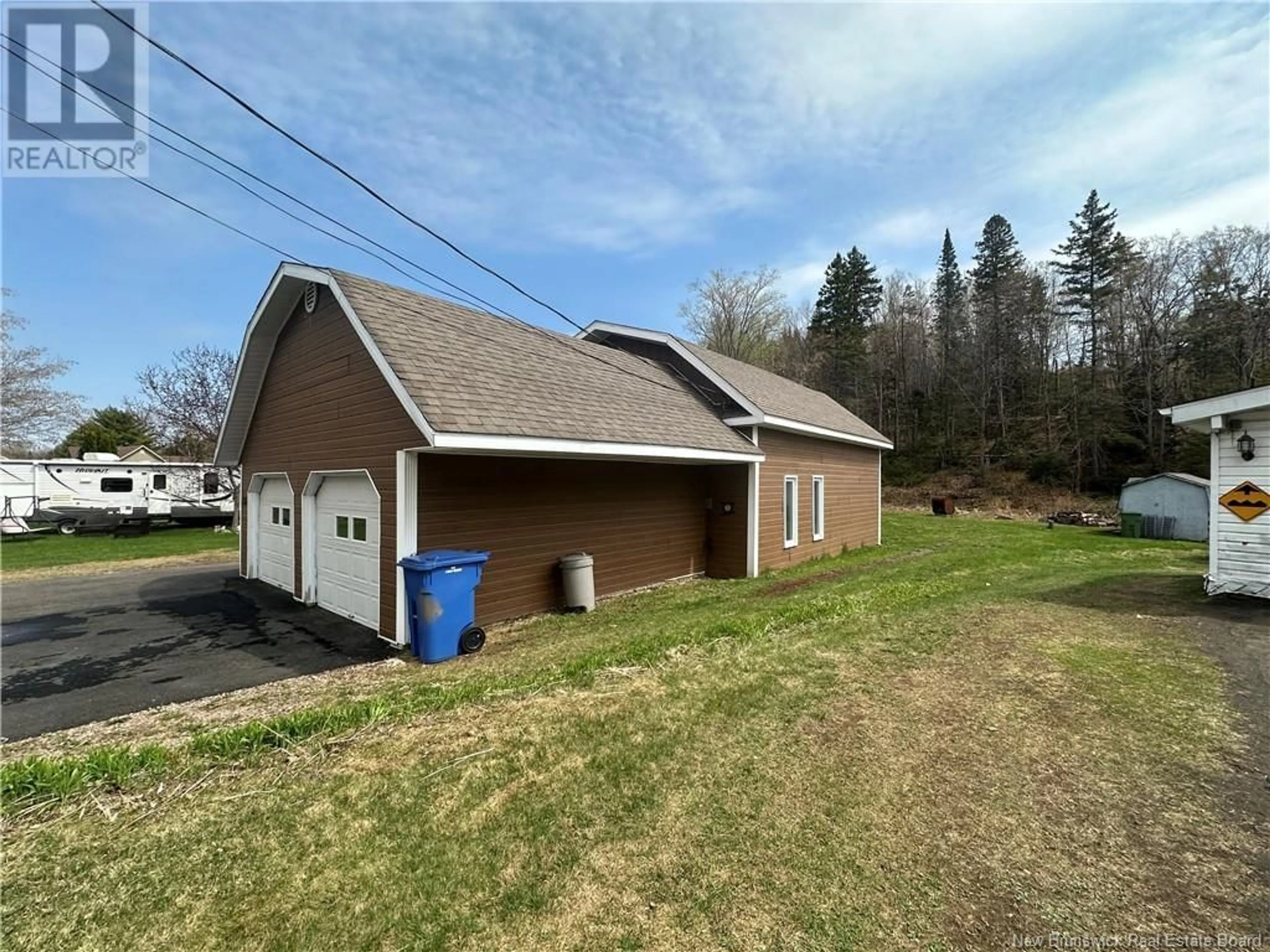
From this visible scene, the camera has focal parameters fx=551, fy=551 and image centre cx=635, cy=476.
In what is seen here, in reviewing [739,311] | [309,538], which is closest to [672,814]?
[309,538]

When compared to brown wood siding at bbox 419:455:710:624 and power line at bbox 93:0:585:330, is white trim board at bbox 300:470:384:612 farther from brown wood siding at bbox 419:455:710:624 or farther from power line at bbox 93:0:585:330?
power line at bbox 93:0:585:330

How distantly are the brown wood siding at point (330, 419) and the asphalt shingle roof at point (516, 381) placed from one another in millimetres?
526

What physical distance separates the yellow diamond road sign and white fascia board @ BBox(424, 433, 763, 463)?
280 inches

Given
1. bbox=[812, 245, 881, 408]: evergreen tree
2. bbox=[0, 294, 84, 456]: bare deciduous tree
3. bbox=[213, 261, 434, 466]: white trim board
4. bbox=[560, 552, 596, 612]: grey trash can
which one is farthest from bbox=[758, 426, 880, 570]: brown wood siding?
bbox=[0, 294, 84, 456]: bare deciduous tree

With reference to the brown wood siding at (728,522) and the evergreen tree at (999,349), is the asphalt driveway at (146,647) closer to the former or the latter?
the brown wood siding at (728,522)

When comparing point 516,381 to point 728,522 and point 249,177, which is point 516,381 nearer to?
point 249,177

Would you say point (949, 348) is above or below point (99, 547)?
above

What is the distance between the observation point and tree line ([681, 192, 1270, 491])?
26359 millimetres

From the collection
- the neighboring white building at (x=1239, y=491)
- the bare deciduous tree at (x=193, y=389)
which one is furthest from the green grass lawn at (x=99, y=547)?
the neighboring white building at (x=1239, y=491)

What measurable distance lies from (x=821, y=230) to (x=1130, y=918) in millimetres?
15730

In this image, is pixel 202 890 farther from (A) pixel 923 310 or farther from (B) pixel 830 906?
(A) pixel 923 310

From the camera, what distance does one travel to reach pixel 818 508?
14.4 m

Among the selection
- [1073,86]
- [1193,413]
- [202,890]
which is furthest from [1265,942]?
[1073,86]

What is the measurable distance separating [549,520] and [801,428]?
7066 millimetres
